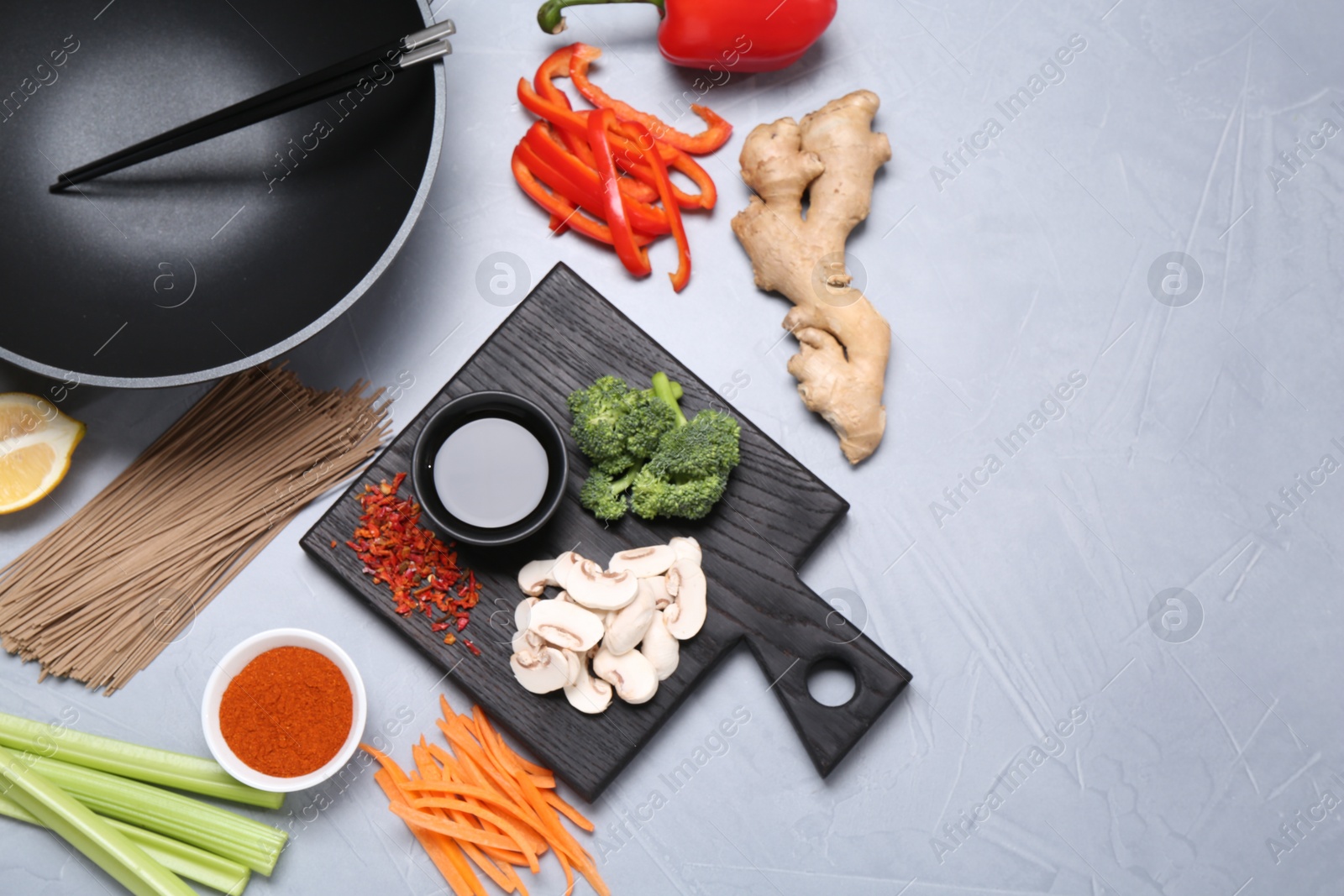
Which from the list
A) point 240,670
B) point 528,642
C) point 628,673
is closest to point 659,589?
point 628,673

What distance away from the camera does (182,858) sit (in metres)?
1.92

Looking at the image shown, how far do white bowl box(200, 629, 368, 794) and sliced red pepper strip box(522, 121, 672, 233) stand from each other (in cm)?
105

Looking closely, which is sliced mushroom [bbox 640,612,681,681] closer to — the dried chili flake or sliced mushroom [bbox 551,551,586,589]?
sliced mushroom [bbox 551,551,586,589]

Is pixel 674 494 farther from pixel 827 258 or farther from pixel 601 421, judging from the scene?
pixel 827 258

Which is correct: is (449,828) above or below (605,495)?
below

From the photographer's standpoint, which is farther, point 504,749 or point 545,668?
point 504,749

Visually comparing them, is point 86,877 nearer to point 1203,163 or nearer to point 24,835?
point 24,835

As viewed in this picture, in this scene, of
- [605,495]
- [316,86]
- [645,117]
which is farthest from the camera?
[645,117]

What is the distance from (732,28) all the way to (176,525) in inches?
61.1

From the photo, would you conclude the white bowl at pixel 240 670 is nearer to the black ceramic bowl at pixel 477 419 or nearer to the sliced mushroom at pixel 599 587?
the black ceramic bowl at pixel 477 419

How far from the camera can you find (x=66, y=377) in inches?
65.4

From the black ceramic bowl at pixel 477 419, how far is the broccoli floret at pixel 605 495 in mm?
65

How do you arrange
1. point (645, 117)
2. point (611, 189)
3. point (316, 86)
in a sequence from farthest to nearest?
point (645, 117), point (611, 189), point (316, 86)

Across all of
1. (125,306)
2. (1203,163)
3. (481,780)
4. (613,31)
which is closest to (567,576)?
(481,780)
